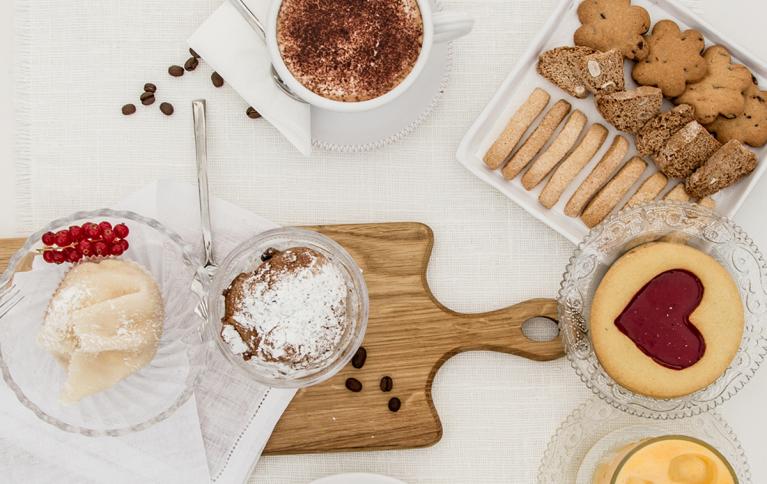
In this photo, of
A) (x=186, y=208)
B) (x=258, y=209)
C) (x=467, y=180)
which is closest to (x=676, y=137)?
(x=467, y=180)

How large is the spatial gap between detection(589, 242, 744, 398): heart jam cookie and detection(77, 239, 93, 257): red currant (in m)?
0.80

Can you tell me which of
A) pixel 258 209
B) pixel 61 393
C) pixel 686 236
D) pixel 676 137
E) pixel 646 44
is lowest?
pixel 61 393

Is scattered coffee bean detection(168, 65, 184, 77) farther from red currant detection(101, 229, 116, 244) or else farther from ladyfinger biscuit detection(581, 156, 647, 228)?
ladyfinger biscuit detection(581, 156, 647, 228)

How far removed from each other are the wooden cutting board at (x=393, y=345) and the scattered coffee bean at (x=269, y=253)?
0.34 feet

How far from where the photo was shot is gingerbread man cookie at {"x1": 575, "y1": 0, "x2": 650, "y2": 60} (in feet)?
4.35

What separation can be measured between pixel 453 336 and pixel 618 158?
1.38 feet

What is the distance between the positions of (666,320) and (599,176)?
28 cm

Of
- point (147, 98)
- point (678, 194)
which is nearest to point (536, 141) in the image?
point (678, 194)

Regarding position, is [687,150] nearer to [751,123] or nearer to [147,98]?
[751,123]

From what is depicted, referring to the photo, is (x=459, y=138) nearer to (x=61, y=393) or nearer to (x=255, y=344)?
(x=255, y=344)

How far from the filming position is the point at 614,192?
132 cm

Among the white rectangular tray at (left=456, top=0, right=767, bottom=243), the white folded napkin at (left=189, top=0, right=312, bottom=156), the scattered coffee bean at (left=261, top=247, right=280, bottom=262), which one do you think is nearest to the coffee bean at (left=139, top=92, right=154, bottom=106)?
the white folded napkin at (left=189, top=0, right=312, bottom=156)

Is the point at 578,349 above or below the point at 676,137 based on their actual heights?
below

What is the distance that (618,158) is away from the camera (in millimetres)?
1330
